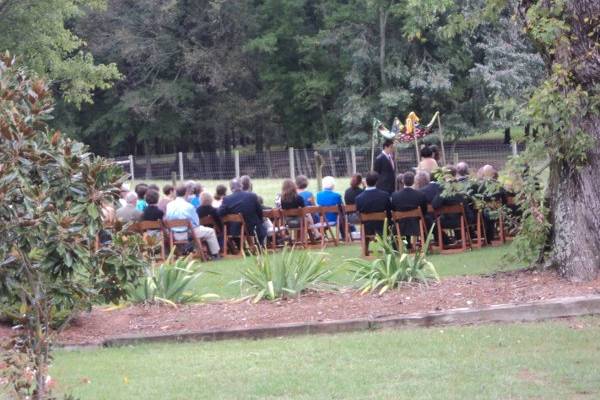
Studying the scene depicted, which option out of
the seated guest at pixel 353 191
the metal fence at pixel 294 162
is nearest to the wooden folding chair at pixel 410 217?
the seated guest at pixel 353 191

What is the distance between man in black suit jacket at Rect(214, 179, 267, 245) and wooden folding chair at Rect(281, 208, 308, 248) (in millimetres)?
646

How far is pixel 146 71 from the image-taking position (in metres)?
55.8

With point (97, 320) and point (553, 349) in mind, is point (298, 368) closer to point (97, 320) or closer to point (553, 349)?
point (553, 349)

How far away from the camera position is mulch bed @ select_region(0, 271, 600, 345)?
9.62 metres

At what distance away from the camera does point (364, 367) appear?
25.0 ft

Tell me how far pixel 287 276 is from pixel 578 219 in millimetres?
3104

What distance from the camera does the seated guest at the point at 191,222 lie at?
53.3 feet

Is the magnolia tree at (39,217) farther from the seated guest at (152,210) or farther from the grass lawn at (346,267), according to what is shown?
the seated guest at (152,210)

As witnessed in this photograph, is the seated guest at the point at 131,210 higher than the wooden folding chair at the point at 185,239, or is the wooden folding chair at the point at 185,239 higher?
the seated guest at the point at 131,210

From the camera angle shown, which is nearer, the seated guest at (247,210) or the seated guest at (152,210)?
the seated guest at (152,210)

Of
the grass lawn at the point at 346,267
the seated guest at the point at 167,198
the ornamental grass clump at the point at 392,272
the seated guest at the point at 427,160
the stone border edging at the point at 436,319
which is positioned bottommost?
the grass lawn at the point at 346,267

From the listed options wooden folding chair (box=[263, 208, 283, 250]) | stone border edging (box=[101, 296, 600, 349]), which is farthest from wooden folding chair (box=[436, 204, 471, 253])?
stone border edging (box=[101, 296, 600, 349])

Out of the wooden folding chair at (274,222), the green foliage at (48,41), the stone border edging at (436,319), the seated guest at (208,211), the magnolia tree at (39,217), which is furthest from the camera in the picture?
the green foliage at (48,41)

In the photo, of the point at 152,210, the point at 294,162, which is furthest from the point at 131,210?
the point at 294,162
